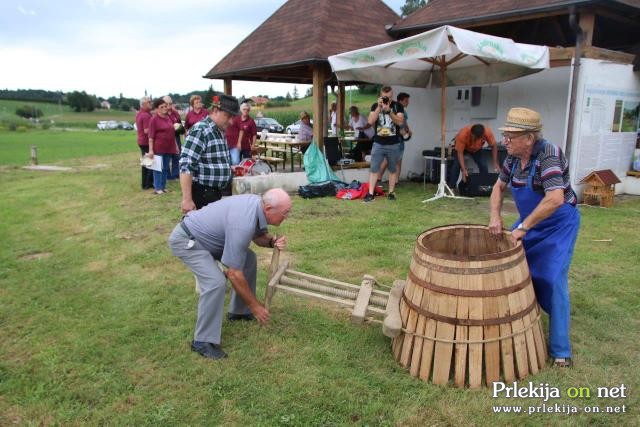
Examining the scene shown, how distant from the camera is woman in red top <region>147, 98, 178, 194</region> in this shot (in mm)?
9062

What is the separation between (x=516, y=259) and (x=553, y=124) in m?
7.29

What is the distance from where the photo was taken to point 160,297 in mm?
4395

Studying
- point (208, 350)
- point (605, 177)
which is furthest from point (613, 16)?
point (208, 350)

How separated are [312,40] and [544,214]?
839cm

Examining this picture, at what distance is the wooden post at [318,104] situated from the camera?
32.5 ft

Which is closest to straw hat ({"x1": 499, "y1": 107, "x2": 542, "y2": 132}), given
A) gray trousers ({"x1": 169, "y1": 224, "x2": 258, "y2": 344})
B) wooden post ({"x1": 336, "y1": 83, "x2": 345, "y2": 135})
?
gray trousers ({"x1": 169, "y1": 224, "x2": 258, "y2": 344})

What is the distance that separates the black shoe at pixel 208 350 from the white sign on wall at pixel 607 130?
24.1 feet

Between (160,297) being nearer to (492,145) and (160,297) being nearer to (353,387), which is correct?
(353,387)

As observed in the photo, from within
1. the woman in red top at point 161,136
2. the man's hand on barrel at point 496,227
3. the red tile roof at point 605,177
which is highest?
the woman in red top at point 161,136

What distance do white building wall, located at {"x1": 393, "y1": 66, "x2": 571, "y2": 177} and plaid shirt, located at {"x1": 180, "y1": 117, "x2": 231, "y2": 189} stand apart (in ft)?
23.0

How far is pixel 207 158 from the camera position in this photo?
4.20 m

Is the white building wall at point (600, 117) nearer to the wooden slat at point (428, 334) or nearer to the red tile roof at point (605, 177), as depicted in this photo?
the red tile roof at point (605, 177)

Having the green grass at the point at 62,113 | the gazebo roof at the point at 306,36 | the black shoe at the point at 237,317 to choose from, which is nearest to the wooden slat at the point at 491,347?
the black shoe at the point at 237,317

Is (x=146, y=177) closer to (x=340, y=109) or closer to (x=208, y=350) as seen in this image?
(x=340, y=109)
